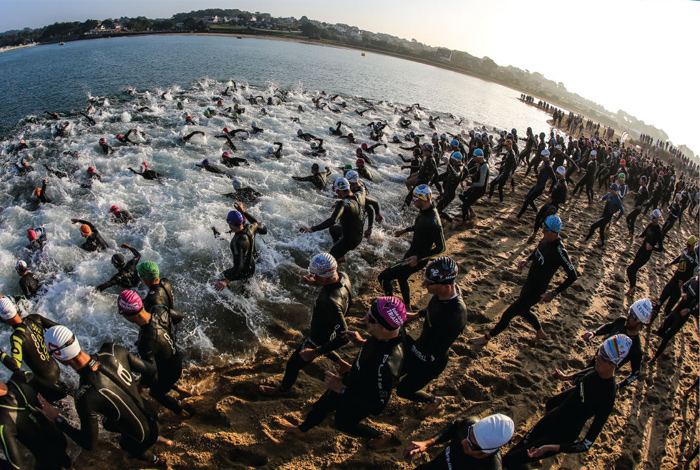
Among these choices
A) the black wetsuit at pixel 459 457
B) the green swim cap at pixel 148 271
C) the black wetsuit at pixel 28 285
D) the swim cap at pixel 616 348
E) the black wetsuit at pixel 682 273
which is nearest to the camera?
the black wetsuit at pixel 459 457

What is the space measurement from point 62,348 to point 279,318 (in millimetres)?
3689

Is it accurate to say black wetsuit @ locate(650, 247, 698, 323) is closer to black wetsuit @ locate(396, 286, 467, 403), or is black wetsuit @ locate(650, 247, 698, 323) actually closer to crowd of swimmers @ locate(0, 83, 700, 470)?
crowd of swimmers @ locate(0, 83, 700, 470)

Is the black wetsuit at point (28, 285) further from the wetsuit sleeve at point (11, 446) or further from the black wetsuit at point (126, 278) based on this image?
the wetsuit sleeve at point (11, 446)

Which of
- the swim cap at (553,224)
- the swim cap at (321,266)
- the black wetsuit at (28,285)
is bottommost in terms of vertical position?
the black wetsuit at (28,285)

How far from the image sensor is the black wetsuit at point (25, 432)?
2770 millimetres

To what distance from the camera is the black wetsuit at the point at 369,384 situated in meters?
2.89

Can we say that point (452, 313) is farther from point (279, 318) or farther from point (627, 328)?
point (279, 318)

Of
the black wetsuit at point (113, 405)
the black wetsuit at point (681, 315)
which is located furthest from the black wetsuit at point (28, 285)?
the black wetsuit at point (681, 315)

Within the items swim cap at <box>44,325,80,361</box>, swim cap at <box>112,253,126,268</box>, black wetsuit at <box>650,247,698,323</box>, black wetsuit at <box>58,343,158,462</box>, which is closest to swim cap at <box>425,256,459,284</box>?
black wetsuit at <box>58,343,158,462</box>

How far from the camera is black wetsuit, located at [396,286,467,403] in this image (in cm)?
354

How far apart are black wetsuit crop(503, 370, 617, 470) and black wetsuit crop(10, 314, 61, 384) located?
17.6ft

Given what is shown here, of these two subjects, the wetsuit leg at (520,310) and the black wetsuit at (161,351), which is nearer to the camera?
the black wetsuit at (161,351)

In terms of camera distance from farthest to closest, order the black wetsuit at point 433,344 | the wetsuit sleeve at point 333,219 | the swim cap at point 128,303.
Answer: the wetsuit sleeve at point 333,219 < the black wetsuit at point 433,344 < the swim cap at point 128,303

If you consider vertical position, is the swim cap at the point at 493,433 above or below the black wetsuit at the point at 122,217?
above
